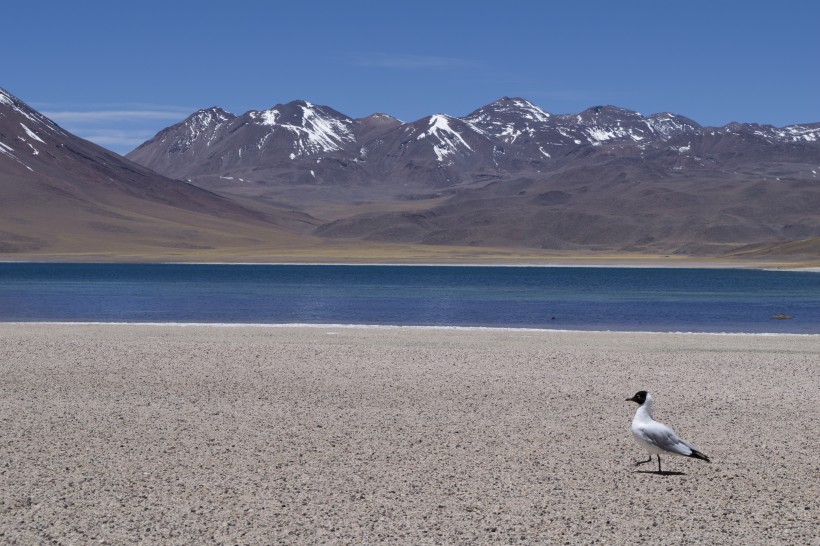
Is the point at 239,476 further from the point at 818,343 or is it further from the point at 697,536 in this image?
the point at 818,343

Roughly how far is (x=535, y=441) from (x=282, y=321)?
24458mm

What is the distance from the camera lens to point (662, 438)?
10.1 meters

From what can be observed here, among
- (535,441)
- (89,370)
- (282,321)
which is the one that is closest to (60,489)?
(535,441)

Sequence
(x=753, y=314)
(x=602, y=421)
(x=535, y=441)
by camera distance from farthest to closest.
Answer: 1. (x=753, y=314)
2. (x=602, y=421)
3. (x=535, y=441)

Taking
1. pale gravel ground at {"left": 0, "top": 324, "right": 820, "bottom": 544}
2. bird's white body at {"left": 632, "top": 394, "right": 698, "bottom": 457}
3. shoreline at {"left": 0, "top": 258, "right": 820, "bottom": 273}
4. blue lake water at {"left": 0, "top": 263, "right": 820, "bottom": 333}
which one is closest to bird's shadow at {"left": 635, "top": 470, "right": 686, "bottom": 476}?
pale gravel ground at {"left": 0, "top": 324, "right": 820, "bottom": 544}

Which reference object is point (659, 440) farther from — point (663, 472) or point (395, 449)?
point (395, 449)

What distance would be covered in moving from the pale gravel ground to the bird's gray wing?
31cm

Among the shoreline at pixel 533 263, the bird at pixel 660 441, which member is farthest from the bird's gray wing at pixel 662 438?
the shoreline at pixel 533 263

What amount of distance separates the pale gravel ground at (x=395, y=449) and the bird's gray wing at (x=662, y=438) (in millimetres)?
306

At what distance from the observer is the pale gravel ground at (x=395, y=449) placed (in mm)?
8523

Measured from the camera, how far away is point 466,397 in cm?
1508

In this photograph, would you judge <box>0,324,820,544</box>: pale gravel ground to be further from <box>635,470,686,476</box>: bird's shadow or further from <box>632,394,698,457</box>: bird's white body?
<box>632,394,698,457</box>: bird's white body

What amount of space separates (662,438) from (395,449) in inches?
113

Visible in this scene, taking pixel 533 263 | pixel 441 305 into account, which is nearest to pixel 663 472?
pixel 441 305
